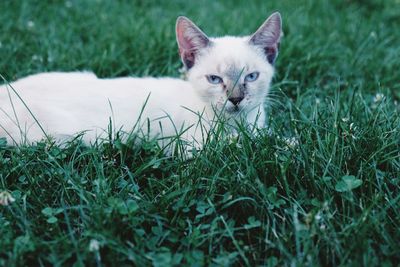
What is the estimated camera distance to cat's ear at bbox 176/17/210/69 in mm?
2820

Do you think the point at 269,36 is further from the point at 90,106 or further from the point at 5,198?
the point at 5,198

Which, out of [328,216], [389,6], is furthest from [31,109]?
[389,6]

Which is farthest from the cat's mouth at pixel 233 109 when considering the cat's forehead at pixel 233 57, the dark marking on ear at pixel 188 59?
the dark marking on ear at pixel 188 59

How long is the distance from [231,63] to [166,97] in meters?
0.46

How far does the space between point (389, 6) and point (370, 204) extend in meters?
3.94

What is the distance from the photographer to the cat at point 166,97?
2711mm

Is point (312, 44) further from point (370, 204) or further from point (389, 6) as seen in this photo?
point (370, 204)

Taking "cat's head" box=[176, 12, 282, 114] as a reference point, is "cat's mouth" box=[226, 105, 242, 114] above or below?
below

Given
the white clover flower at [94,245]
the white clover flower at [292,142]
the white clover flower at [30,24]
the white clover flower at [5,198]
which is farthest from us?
the white clover flower at [30,24]

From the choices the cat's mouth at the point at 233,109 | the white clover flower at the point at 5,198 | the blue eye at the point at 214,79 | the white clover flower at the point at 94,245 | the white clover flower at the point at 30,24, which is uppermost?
the white clover flower at the point at 30,24

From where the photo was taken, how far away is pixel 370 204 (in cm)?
213

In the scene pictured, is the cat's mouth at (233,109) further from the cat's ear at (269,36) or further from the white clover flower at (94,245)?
the white clover flower at (94,245)

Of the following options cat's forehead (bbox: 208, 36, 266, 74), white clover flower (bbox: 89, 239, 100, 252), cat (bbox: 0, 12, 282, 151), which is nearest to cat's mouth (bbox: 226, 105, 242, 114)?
cat (bbox: 0, 12, 282, 151)

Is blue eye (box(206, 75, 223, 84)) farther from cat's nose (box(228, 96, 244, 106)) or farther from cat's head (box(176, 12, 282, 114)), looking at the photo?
cat's nose (box(228, 96, 244, 106))
